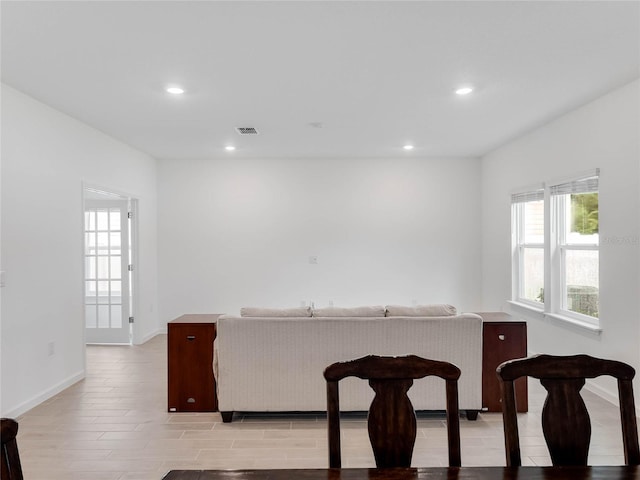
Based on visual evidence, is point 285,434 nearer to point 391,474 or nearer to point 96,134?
point 391,474

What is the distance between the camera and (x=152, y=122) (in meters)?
4.75

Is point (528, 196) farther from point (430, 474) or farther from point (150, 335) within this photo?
point (150, 335)

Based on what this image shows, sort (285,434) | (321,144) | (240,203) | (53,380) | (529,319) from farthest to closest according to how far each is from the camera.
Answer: (240,203) < (321,144) < (529,319) < (53,380) < (285,434)

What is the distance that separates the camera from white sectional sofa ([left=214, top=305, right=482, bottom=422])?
129 inches

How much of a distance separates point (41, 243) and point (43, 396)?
1329 millimetres

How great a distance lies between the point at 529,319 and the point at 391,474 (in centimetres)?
472

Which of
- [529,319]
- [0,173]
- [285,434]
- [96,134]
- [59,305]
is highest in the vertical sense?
[96,134]

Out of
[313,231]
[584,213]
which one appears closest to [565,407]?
[584,213]

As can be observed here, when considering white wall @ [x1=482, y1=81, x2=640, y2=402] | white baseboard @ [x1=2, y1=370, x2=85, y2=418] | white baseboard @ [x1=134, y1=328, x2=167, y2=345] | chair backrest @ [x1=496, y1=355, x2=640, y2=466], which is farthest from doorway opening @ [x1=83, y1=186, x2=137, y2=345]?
chair backrest @ [x1=496, y1=355, x2=640, y2=466]

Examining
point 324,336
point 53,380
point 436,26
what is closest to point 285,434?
point 324,336

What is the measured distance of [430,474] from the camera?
1.25 m

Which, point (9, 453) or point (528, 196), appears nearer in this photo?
point (9, 453)

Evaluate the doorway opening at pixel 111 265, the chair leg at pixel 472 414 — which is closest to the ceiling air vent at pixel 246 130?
the doorway opening at pixel 111 265

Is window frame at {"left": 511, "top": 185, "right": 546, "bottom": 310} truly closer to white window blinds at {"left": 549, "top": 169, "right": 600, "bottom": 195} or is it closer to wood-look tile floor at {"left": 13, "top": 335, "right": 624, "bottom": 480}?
white window blinds at {"left": 549, "top": 169, "right": 600, "bottom": 195}
